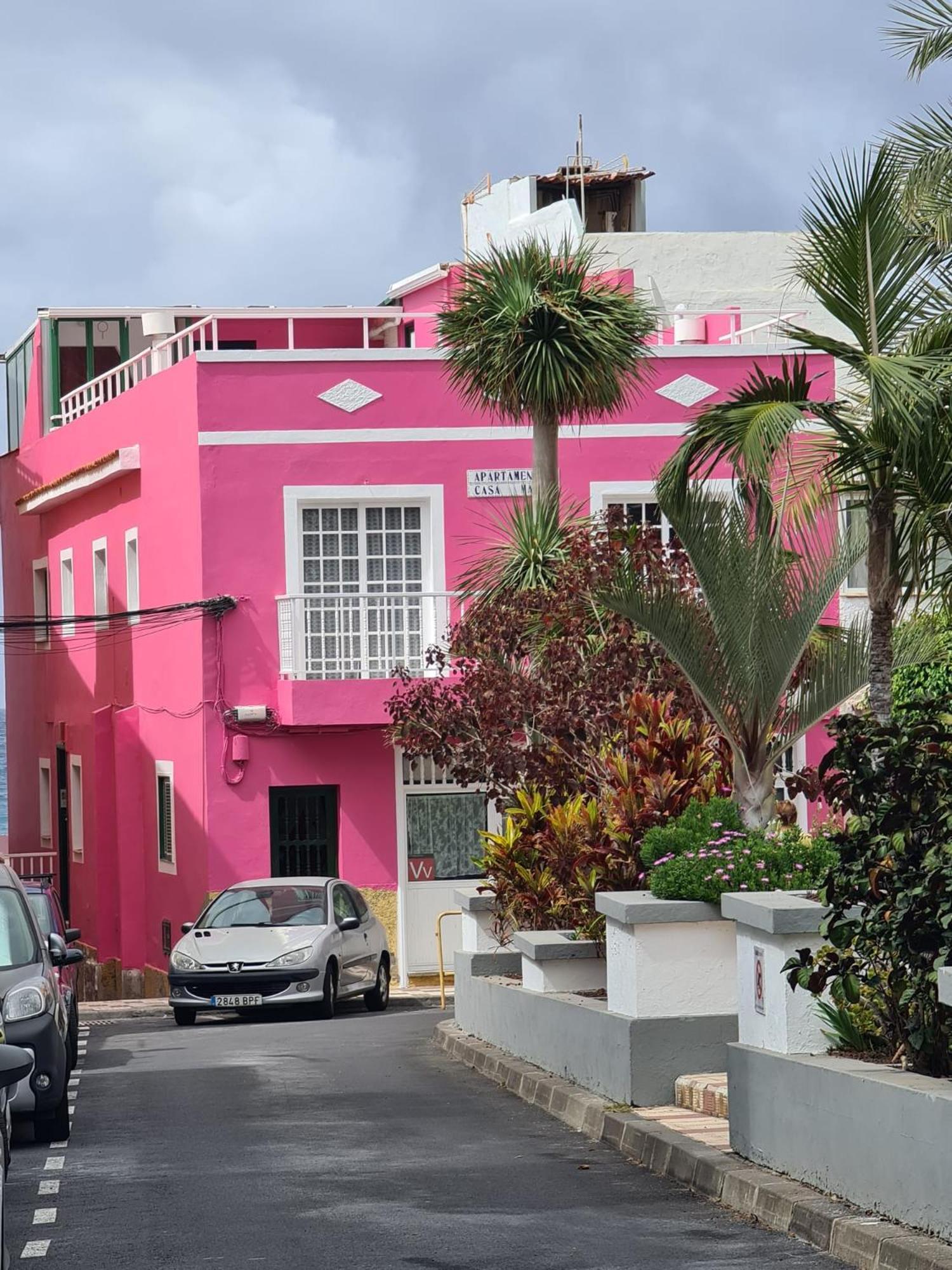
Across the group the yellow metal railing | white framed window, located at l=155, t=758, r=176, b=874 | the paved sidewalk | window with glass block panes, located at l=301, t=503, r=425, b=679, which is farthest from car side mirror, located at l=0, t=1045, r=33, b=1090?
white framed window, located at l=155, t=758, r=176, b=874

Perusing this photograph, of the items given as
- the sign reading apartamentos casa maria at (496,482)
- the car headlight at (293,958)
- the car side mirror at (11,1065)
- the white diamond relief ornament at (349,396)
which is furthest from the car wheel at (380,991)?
the car side mirror at (11,1065)

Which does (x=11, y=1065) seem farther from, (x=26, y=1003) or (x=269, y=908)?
(x=269, y=908)

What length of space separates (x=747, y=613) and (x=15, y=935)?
507cm

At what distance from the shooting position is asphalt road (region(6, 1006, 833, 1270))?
8.64 meters

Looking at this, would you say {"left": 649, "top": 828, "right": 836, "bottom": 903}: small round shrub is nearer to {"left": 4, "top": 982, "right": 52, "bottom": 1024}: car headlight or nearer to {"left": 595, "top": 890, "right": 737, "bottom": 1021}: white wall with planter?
{"left": 595, "top": 890, "right": 737, "bottom": 1021}: white wall with planter

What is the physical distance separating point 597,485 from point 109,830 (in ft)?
31.8

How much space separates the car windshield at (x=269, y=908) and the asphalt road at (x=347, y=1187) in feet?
20.1

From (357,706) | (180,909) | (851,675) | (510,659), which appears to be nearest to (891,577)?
(851,675)

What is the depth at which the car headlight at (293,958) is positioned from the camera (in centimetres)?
2170

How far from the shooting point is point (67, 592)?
1389 inches

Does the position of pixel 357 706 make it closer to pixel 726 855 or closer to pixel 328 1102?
pixel 328 1102

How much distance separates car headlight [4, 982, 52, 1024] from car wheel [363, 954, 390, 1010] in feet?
35.5

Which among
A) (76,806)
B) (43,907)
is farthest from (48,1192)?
(76,806)

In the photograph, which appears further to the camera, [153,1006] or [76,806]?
[76,806]
